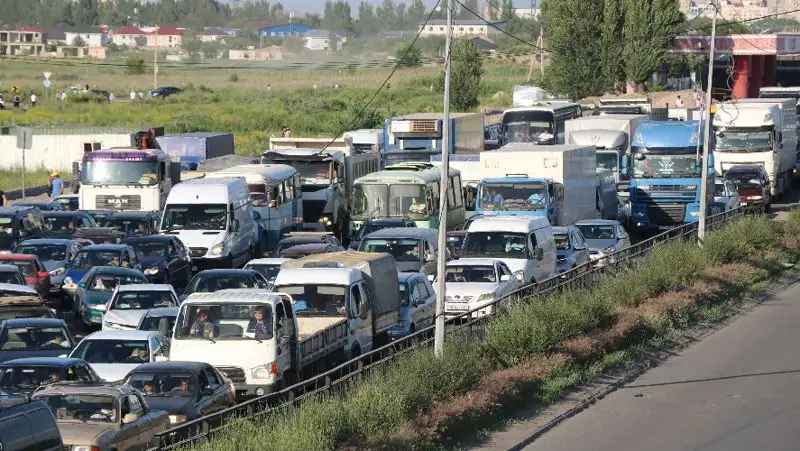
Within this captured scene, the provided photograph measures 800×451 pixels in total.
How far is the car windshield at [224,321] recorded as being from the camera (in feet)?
68.2

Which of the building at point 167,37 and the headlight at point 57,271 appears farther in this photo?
the building at point 167,37

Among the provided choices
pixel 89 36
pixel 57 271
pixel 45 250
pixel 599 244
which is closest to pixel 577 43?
pixel 599 244

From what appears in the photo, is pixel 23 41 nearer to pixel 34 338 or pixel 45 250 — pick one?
pixel 45 250

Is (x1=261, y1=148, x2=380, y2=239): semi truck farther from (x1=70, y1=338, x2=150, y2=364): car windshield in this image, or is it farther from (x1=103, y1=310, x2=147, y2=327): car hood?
(x1=70, y1=338, x2=150, y2=364): car windshield

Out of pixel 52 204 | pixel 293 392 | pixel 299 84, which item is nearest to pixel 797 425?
pixel 293 392

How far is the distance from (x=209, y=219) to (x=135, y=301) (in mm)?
9671

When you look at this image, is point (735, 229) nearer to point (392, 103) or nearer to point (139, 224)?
point (139, 224)

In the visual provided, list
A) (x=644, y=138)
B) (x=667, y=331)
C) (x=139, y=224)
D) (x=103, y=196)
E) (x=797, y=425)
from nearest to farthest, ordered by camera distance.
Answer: (x=797, y=425)
(x=667, y=331)
(x=139, y=224)
(x=103, y=196)
(x=644, y=138)

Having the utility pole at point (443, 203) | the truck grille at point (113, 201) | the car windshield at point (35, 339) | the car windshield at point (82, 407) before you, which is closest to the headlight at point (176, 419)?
the car windshield at point (82, 407)

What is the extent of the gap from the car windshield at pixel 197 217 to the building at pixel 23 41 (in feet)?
362

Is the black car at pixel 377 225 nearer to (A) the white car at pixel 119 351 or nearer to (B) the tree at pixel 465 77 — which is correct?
(A) the white car at pixel 119 351

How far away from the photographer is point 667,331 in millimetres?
29234

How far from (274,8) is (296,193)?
97254mm

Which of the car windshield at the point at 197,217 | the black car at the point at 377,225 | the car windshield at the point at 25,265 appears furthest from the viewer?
the black car at the point at 377,225
